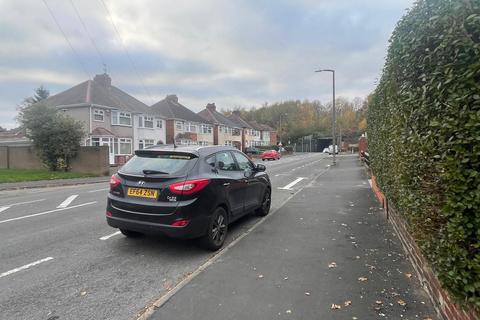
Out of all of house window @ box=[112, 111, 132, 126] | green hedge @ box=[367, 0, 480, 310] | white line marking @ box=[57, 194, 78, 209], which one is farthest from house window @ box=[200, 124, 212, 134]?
green hedge @ box=[367, 0, 480, 310]

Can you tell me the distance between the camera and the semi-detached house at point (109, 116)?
2972 centimetres

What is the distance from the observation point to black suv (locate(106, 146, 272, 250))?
16.1 ft

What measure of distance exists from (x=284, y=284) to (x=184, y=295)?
46.8 inches

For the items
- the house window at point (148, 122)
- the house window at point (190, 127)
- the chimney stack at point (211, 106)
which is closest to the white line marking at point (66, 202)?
the house window at point (148, 122)

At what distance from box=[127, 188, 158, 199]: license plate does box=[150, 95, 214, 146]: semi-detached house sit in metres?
36.7

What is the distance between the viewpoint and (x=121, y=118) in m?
33.1

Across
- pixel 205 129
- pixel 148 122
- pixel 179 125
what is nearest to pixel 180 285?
pixel 148 122

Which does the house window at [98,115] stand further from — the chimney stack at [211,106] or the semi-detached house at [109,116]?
the chimney stack at [211,106]

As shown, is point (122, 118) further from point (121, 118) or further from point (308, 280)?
point (308, 280)

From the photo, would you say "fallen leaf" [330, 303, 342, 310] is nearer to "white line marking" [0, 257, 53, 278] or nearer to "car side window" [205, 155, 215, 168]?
"car side window" [205, 155, 215, 168]

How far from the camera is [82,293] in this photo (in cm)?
386

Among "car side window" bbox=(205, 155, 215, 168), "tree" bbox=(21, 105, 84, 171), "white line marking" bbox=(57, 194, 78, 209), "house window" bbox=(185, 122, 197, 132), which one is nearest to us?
"car side window" bbox=(205, 155, 215, 168)

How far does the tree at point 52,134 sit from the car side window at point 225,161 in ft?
65.0

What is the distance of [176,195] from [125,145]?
30273mm
